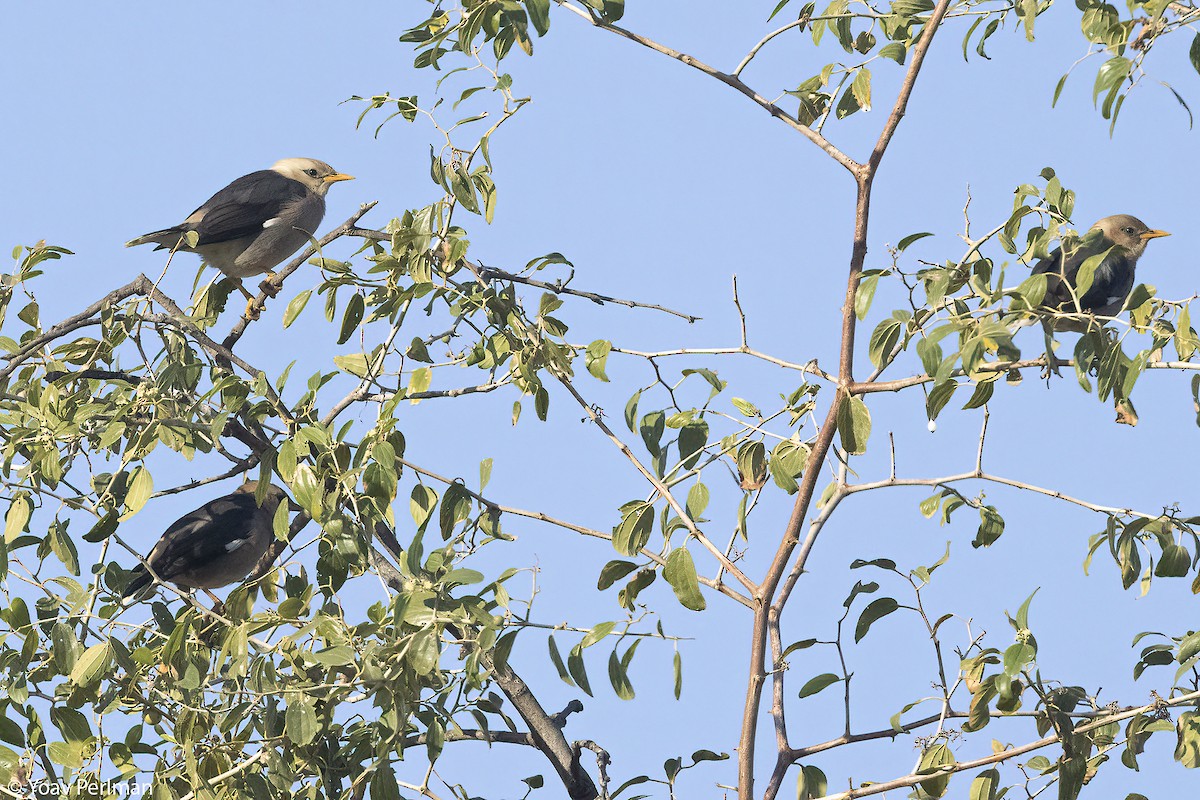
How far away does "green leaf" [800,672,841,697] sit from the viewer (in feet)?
11.8

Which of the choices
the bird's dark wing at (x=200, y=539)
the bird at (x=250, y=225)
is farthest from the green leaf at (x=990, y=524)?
the bird's dark wing at (x=200, y=539)

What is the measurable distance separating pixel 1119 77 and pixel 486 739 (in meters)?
2.72

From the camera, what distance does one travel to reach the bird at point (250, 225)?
25.9 ft

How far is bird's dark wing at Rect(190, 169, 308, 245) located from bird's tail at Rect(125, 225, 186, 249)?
5.1 inches

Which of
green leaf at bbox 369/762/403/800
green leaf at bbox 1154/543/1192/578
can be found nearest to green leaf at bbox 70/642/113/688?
green leaf at bbox 369/762/403/800

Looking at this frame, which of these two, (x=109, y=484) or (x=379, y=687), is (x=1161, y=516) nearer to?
(x=379, y=687)

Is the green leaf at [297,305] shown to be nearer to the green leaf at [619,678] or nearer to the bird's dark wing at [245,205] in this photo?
the green leaf at [619,678]

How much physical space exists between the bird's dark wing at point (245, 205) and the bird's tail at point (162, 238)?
131 mm

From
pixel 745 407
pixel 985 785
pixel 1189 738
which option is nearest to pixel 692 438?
pixel 745 407

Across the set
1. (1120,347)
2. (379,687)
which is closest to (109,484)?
(379,687)

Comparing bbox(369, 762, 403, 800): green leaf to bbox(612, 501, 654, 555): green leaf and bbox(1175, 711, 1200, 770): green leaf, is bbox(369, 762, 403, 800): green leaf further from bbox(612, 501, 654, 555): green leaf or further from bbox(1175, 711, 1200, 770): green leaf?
bbox(1175, 711, 1200, 770): green leaf

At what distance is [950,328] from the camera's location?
2969mm

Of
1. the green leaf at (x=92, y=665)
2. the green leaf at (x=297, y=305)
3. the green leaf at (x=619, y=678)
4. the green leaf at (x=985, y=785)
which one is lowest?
the green leaf at (x=985, y=785)

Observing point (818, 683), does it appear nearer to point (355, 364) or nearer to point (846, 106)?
point (355, 364)
